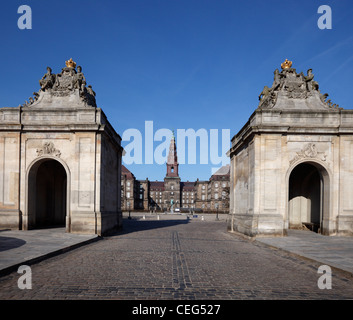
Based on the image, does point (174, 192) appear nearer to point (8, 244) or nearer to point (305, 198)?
point (305, 198)

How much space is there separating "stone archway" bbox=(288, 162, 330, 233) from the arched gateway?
1.09 metres

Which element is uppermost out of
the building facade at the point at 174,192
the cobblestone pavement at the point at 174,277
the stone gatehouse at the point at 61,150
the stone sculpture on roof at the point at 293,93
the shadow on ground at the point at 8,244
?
the stone sculpture on roof at the point at 293,93

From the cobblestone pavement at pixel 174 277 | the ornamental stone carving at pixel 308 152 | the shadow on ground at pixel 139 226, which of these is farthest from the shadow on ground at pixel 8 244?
the ornamental stone carving at pixel 308 152

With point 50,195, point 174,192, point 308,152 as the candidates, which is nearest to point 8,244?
point 50,195

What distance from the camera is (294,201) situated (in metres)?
21.8

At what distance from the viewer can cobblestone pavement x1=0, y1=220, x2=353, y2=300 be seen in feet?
20.7

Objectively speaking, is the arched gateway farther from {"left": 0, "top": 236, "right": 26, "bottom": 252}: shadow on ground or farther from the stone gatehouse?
{"left": 0, "top": 236, "right": 26, "bottom": 252}: shadow on ground

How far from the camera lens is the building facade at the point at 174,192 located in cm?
11156

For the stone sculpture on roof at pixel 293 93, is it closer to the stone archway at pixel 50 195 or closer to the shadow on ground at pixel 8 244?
the shadow on ground at pixel 8 244

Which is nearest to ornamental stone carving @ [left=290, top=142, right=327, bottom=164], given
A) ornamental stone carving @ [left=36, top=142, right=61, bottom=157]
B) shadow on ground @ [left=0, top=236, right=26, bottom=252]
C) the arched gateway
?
the arched gateway

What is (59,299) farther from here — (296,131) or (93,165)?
(296,131)

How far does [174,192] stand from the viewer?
422 ft

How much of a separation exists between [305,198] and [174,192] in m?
108

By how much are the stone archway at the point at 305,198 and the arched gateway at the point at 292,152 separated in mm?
1085
